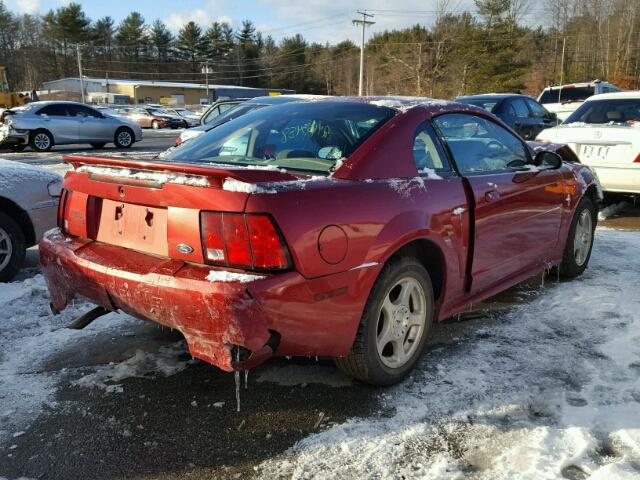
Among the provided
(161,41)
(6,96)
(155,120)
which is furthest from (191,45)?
(6,96)

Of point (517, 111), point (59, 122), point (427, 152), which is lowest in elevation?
point (427, 152)

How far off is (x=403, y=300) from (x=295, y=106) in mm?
1482

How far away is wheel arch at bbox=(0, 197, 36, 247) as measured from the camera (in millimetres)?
4832

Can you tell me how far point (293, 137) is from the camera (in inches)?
127

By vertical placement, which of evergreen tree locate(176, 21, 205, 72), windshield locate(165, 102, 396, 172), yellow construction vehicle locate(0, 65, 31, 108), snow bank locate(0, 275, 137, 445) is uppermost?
evergreen tree locate(176, 21, 205, 72)

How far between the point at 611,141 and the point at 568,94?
979cm

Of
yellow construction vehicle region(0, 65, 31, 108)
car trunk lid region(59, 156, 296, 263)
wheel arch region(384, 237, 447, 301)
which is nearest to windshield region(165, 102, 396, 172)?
car trunk lid region(59, 156, 296, 263)

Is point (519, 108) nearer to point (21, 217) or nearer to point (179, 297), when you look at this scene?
point (21, 217)

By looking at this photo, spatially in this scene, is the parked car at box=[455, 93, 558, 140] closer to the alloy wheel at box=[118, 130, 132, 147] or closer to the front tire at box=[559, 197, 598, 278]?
the front tire at box=[559, 197, 598, 278]

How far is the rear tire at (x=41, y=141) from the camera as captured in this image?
54.5 ft

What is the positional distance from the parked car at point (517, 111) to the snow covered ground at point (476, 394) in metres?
7.92

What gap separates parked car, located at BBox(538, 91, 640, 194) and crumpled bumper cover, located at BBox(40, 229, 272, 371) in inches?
247

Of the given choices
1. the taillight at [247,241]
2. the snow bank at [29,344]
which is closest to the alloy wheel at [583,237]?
the taillight at [247,241]

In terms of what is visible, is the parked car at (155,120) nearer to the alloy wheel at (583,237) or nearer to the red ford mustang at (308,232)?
the alloy wheel at (583,237)
